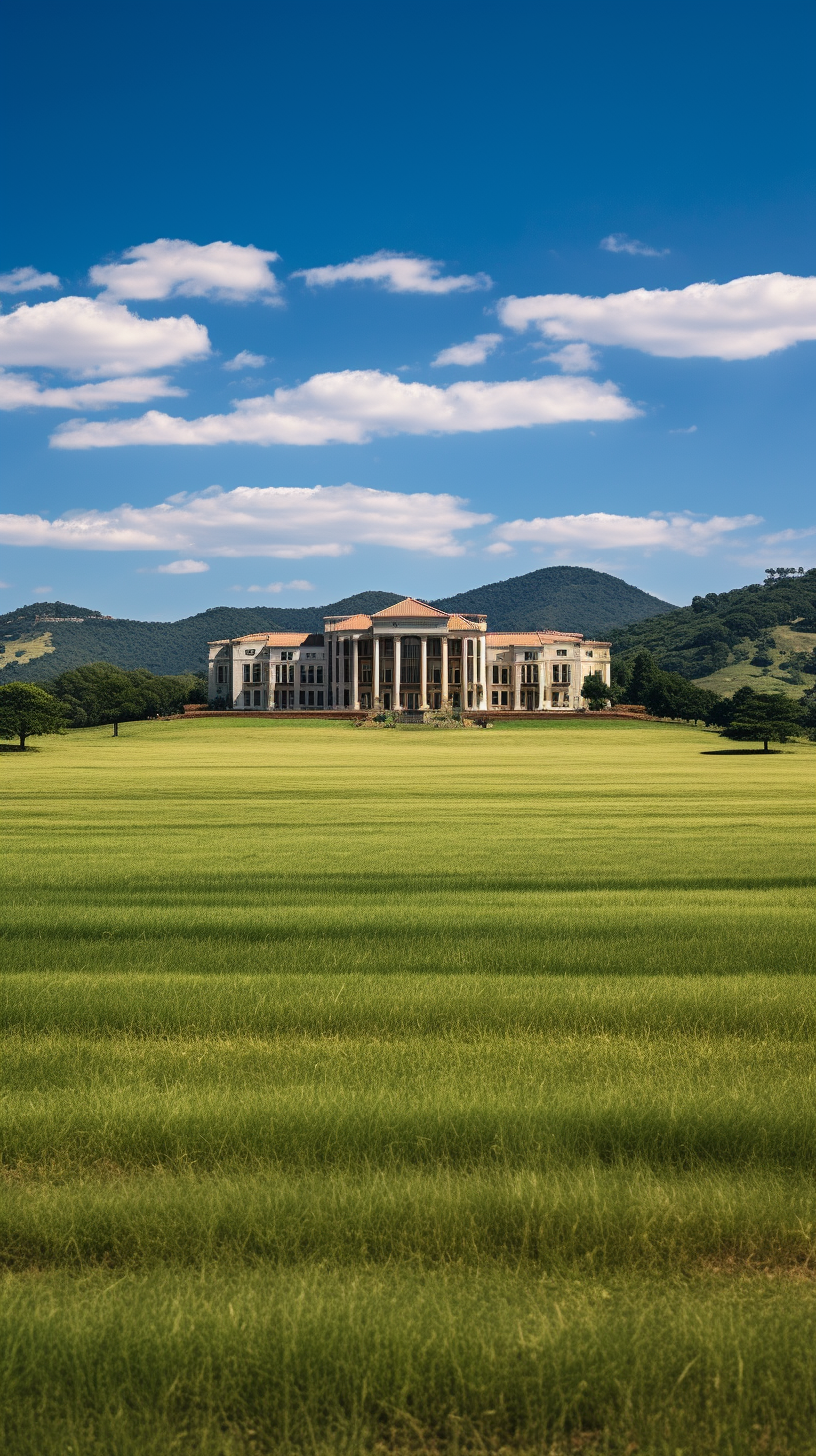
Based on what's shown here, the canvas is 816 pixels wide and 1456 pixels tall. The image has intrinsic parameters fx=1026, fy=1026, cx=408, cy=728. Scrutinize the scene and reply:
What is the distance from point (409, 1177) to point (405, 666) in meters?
143

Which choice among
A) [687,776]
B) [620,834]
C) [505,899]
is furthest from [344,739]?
[505,899]

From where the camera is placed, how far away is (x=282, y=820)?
92.7 feet

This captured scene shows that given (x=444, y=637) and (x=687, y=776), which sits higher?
(x=444, y=637)

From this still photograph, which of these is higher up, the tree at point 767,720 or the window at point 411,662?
the window at point 411,662

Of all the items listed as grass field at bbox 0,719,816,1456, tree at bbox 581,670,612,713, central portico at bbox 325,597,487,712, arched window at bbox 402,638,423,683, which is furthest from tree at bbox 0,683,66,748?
tree at bbox 581,670,612,713

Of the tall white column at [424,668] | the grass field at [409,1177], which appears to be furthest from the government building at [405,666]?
the grass field at [409,1177]

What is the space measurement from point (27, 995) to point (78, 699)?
449 feet

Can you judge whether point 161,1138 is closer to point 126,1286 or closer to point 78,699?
point 126,1286

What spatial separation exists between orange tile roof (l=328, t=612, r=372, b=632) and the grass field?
134 m

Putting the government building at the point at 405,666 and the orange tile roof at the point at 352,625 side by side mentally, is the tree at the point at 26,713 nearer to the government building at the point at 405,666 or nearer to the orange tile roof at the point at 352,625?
the government building at the point at 405,666

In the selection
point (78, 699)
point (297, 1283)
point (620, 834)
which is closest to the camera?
point (297, 1283)

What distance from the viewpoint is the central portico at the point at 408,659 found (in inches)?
5714

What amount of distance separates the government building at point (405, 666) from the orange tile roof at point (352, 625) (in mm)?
147

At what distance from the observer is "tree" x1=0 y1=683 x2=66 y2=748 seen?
7288 centimetres
